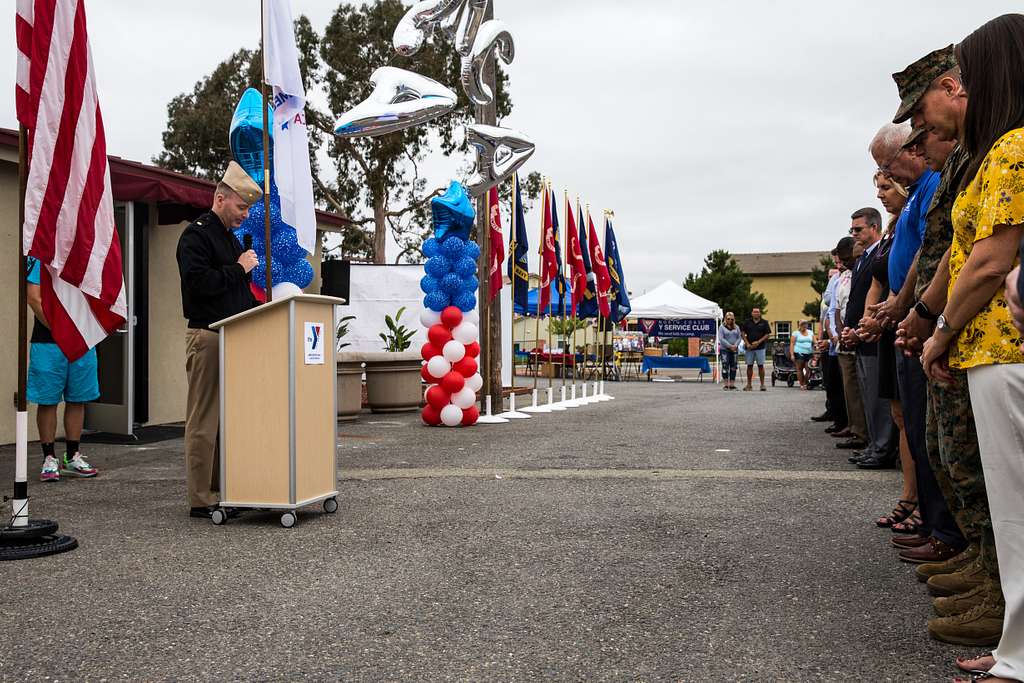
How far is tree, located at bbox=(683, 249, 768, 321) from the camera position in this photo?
58531mm

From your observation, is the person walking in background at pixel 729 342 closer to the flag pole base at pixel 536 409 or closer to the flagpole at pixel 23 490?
the flag pole base at pixel 536 409

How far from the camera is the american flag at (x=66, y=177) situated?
16.0 feet

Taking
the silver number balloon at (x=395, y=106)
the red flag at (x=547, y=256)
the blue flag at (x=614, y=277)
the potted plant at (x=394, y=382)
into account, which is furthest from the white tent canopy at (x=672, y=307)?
the silver number balloon at (x=395, y=106)

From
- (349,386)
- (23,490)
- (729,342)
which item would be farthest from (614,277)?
(23,490)

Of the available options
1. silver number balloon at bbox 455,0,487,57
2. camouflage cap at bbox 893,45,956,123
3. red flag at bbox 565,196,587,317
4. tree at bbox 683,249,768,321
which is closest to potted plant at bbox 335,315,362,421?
silver number balloon at bbox 455,0,487,57

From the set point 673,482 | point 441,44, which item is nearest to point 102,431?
point 673,482

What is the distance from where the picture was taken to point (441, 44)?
3100cm

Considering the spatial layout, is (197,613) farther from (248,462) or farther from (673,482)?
(673,482)

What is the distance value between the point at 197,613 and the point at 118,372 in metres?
7.09

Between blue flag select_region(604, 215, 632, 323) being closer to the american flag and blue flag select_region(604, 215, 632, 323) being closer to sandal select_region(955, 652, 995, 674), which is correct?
the american flag

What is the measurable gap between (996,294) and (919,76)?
1.18 metres

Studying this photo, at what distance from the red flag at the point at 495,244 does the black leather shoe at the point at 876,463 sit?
21.6 feet

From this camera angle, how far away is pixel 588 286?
17797mm

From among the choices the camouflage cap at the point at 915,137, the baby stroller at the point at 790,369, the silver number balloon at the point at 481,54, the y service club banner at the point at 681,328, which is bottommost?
the baby stroller at the point at 790,369
